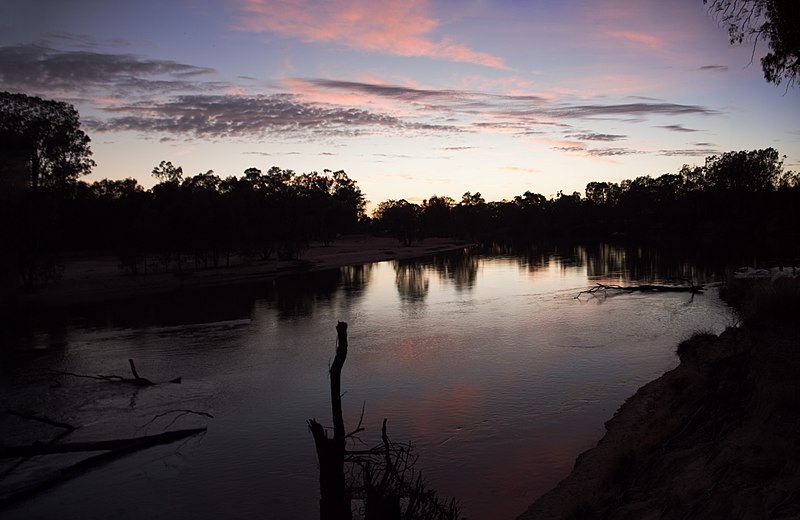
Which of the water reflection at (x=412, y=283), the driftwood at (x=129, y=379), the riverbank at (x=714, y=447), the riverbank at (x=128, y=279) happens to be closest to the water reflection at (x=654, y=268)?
the water reflection at (x=412, y=283)

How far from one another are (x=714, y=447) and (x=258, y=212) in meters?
65.0

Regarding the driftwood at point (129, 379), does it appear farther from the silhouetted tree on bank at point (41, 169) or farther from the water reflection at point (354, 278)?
the water reflection at point (354, 278)

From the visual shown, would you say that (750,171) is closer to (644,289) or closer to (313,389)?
(644,289)

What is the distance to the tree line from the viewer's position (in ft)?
136

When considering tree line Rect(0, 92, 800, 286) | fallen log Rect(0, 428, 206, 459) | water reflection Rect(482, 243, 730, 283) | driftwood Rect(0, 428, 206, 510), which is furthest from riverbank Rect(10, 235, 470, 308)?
driftwood Rect(0, 428, 206, 510)

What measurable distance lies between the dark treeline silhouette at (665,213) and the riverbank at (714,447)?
191 ft

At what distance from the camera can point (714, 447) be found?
8.98 meters

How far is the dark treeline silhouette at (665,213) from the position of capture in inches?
3728

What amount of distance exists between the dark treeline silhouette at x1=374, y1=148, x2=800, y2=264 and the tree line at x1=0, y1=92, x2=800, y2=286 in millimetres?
314

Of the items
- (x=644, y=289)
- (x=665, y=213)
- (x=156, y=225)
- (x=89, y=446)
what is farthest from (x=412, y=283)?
(x=665, y=213)

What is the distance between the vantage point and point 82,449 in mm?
13484

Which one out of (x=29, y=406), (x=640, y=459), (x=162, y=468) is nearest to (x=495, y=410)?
(x=640, y=459)

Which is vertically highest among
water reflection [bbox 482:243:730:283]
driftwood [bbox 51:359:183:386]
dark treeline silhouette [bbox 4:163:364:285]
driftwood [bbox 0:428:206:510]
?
dark treeline silhouette [bbox 4:163:364:285]

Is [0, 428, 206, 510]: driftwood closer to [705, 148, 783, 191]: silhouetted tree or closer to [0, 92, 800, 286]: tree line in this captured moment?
[0, 92, 800, 286]: tree line
